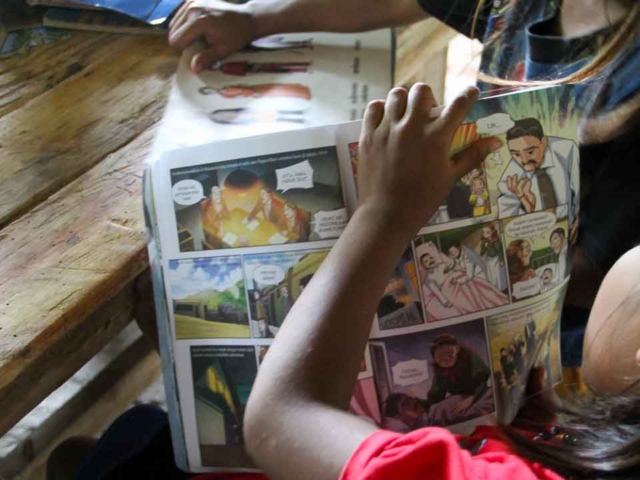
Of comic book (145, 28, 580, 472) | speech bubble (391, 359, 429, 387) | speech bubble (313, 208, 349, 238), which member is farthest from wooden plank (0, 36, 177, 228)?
speech bubble (391, 359, 429, 387)

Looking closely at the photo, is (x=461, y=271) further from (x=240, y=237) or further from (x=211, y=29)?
(x=211, y=29)

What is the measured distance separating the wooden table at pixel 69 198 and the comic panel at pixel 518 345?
11.4 inches

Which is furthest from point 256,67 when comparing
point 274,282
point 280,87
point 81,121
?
point 274,282

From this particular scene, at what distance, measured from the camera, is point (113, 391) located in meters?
1.10

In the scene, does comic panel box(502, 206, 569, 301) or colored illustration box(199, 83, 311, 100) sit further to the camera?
colored illustration box(199, 83, 311, 100)

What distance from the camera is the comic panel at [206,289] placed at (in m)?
0.53

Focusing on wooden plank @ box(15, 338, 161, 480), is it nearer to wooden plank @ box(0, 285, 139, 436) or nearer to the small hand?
wooden plank @ box(0, 285, 139, 436)

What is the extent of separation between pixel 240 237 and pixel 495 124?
0.71ft

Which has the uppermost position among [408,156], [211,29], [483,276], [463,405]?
[211,29]

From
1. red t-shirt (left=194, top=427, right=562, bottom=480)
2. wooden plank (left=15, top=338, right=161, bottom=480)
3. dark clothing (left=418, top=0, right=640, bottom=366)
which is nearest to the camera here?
red t-shirt (left=194, top=427, right=562, bottom=480)

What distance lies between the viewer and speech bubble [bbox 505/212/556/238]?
0.55 m

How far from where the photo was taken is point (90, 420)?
107 centimetres

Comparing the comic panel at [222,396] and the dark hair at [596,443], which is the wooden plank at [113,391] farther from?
the dark hair at [596,443]

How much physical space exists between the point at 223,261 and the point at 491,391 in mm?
243
